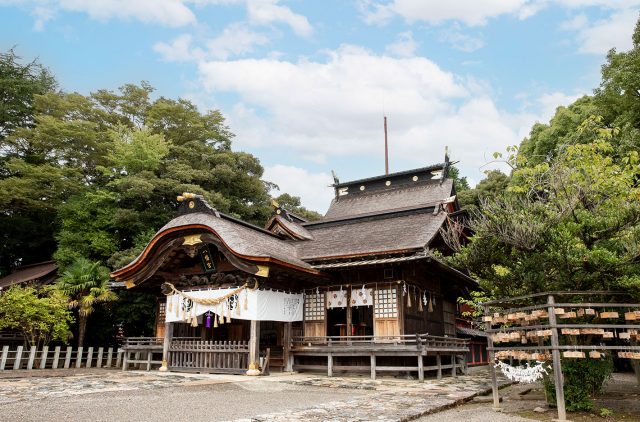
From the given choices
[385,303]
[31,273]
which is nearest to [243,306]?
[385,303]

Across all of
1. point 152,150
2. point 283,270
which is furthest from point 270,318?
point 152,150

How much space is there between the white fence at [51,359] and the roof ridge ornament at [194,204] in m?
7.00

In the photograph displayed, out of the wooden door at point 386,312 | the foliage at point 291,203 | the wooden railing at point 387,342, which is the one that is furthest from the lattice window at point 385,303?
the foliage at point 291,203

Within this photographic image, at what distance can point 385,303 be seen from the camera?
1557 centimetres

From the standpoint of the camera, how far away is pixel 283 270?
1497 centimetres

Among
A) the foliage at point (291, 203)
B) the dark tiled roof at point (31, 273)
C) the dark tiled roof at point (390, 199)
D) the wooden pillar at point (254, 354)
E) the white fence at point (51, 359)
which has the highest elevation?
the foliage at point (291, 203)

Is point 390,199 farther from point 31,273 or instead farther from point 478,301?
point 31,273

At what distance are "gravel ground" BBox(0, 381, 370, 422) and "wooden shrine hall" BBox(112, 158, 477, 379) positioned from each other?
386 centimetres

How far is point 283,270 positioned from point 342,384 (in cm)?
428

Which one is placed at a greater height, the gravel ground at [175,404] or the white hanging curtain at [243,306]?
the white hanging curtain at [243,306]

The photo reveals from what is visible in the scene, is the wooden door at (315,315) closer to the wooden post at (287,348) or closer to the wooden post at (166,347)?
the wooden post at (287,348)

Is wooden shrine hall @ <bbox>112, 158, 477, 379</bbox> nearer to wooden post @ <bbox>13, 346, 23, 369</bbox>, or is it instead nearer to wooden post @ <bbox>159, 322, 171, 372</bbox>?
wooden post @ <bbox>159, 322, 171, 372</bbox>

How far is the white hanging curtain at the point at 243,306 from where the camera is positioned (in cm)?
1484

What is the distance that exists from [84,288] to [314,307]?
10.7 meters
